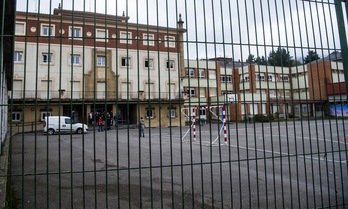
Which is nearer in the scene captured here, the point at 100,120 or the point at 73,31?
the point at 73,31

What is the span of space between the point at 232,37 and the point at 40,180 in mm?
5287

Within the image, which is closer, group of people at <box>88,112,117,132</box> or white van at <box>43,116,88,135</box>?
white van at <box>43,116,88,135</box>

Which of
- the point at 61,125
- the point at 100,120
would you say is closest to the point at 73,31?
the point at 100,120

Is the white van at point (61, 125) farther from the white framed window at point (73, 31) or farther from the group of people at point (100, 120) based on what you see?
the white framed window at point (73, 31)

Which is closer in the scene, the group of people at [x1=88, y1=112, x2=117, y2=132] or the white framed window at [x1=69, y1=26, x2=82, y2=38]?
the white framed window at [x1=69, y1=26, x2=82, y2=38]

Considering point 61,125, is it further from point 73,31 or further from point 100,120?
point 73,31

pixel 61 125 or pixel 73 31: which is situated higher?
pixel 73 31

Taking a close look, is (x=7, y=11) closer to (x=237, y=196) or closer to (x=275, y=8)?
(x=275, y=8)

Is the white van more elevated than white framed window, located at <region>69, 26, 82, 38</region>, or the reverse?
white framed window, located at <region>69, 26, 82, 38</region>

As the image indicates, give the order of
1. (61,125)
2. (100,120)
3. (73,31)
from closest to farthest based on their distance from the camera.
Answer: (73,31) → (100,120) → (61,125)

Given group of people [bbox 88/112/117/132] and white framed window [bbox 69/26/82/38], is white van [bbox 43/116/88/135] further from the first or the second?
white framed window [bbox 69/26/82/38]

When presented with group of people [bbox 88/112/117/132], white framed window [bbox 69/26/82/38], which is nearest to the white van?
group of people [bbox 88/112/117/132]

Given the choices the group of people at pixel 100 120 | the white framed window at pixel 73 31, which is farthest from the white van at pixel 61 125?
the white framed window at pixel 73 31

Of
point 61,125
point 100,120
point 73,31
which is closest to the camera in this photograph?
point 73,31
